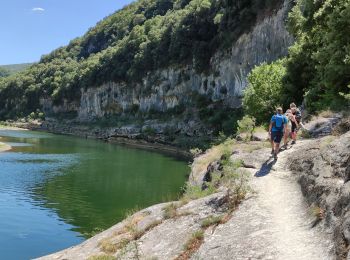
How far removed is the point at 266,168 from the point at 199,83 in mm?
86388

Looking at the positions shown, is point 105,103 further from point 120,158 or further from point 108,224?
point 108,224

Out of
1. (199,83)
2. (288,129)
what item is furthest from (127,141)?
Result: (288,129)

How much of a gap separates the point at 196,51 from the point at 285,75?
2628 inches

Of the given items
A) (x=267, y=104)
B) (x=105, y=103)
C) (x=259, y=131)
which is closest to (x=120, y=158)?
(x=267, y=104)

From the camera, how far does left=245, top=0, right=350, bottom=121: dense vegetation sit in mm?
25891

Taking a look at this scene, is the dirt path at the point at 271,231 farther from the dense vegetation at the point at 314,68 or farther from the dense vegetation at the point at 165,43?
the dense vegetation at the point at 165,43

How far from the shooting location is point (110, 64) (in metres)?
143

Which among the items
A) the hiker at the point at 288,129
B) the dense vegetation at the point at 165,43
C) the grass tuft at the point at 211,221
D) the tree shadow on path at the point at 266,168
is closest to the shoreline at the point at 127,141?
the dense vegetation at the point at 165,43

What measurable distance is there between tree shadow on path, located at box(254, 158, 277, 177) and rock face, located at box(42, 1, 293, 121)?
51.9 m

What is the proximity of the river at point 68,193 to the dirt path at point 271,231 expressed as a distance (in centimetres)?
1459

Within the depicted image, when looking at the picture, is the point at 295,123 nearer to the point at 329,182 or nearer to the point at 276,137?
the point at 276,137

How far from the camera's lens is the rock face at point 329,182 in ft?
33.7

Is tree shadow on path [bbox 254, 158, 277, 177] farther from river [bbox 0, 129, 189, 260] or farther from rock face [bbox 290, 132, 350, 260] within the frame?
river [bbox 0, 129, 189, 260]

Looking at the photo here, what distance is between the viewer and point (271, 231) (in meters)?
11.8
